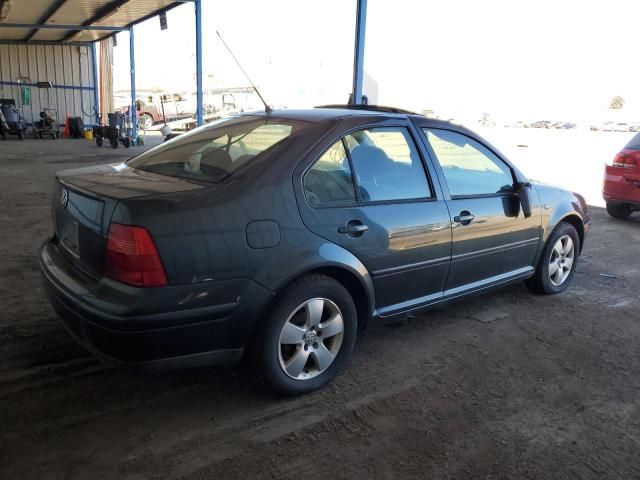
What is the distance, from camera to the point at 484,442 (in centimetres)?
268

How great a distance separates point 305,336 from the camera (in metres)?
2.97

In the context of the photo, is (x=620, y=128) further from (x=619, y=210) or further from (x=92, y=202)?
(x=92, y=202)

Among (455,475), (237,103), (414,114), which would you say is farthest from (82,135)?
(455,475)

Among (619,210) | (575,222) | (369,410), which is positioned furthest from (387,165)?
(619,210)

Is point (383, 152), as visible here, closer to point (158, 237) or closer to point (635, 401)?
point (158, 237)

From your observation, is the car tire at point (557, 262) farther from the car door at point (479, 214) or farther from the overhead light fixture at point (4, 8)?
the overhead light fixture at point (4, 8)

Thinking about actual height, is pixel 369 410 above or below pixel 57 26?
below

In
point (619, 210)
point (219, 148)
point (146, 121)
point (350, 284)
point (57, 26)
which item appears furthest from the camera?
point (146, 121)

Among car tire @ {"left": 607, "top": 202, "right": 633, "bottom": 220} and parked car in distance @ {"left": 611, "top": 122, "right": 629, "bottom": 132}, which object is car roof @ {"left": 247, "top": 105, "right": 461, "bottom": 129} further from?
parked car in distance @ {"left": 611, "top": 122, "right": 629, "bottom": 132}

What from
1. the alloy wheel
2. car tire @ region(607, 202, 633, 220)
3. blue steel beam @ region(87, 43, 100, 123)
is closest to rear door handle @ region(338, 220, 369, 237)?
the alloy wheel

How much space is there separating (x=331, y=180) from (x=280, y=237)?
1.75 ft

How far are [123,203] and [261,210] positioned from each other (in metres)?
0.64

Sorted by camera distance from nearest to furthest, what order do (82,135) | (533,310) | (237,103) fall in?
(533,310) → (82,135) → (237,103)

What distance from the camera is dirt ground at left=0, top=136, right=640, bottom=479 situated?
2479 mm
